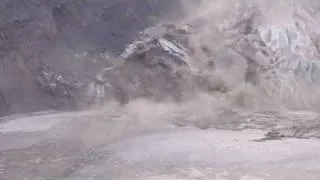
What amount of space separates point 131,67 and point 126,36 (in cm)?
198

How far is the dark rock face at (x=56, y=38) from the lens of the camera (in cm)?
1184

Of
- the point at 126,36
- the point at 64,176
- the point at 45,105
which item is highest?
the point at 126,36

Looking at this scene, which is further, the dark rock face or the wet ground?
the dark rock face

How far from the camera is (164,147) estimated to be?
6961 mm

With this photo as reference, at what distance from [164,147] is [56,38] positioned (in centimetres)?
649

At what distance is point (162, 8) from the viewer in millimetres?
14008

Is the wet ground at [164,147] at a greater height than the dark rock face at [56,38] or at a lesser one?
lesser

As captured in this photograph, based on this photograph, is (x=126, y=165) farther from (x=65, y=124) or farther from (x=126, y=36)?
(x=126, y=36)

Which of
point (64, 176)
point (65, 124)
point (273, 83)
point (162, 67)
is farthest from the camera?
point (162, 67)

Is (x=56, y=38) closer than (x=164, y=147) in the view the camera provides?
No

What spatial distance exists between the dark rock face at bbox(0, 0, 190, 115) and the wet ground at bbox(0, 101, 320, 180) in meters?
2.19

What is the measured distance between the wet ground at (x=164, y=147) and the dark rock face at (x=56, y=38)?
2189mm

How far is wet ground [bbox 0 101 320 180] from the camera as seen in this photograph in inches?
233

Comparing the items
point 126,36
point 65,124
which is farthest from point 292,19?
point 65,124
